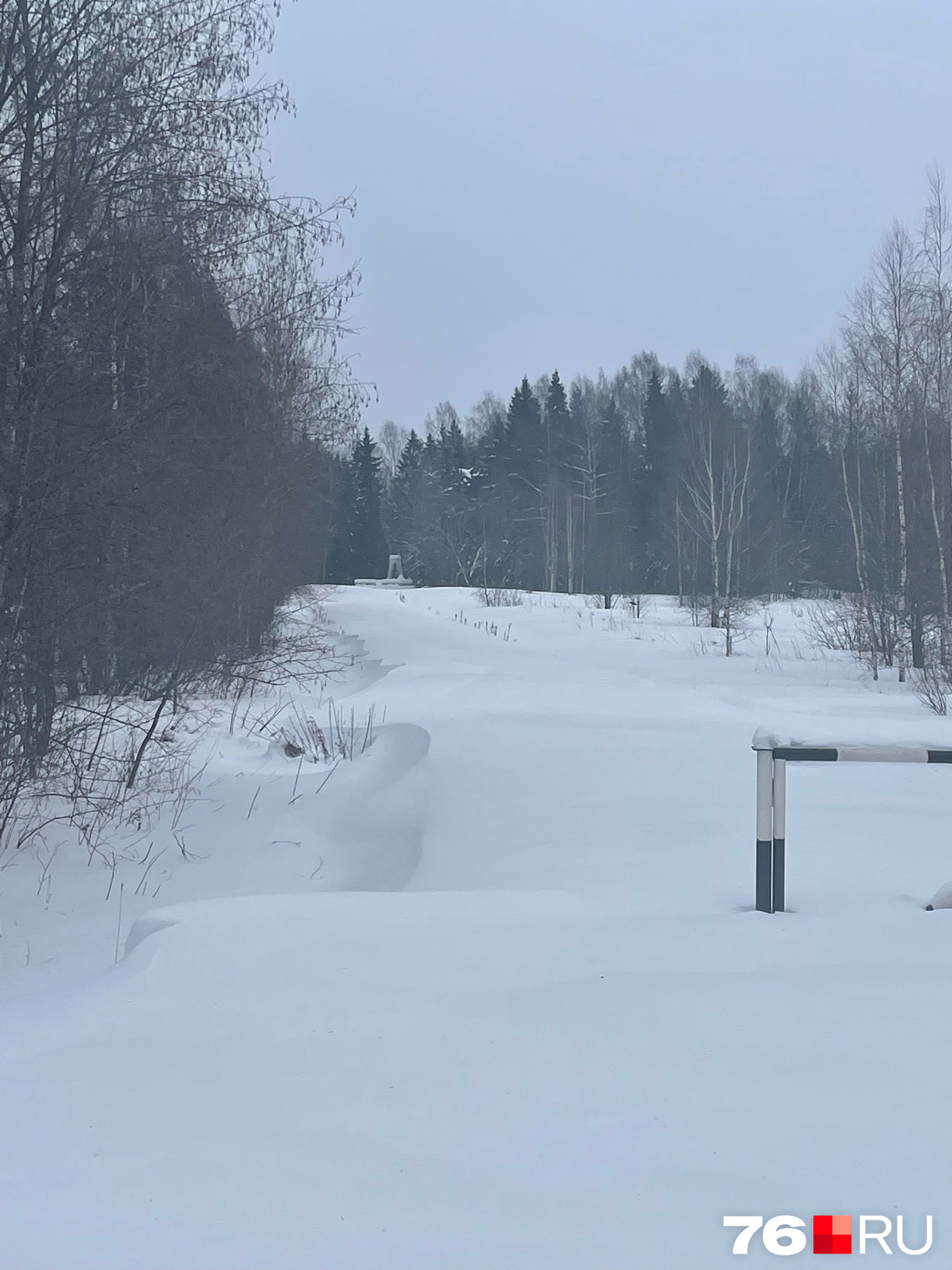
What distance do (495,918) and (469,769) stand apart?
3948mm

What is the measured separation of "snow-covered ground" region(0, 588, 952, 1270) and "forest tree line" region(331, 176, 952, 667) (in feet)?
35.5

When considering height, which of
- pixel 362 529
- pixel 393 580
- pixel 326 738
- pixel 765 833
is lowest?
pixel 326 738

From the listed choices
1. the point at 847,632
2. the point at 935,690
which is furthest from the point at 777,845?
the point at 847,632

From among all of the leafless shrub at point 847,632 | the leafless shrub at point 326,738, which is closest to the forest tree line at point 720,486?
the leafless shrub at point 847,632

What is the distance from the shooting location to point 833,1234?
6.74 feet

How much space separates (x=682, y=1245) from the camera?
6.54ft

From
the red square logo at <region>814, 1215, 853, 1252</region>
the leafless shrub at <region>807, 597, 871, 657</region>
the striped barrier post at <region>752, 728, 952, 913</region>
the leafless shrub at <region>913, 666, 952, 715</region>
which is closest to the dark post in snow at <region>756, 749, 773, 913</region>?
the striped barrier post at <region>752, 728, 952, 913</region>

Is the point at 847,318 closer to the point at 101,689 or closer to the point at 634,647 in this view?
the point at 634,647

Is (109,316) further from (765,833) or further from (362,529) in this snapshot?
(362,529)

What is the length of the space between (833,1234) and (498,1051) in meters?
1.02

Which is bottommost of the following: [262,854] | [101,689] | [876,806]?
[262,854]

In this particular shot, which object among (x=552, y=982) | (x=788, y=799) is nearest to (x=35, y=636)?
(x=552, y=982)

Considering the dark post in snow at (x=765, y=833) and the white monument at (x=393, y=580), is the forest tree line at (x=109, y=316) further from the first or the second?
the white monument at (x=393, y=580)

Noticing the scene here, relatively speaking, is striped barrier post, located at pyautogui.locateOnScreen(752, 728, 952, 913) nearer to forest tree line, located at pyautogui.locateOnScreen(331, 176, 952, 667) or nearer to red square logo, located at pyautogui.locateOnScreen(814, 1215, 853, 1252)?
red square logo, located at pyautogui.locateOnScreen(814, 1215, 853, 1252)
